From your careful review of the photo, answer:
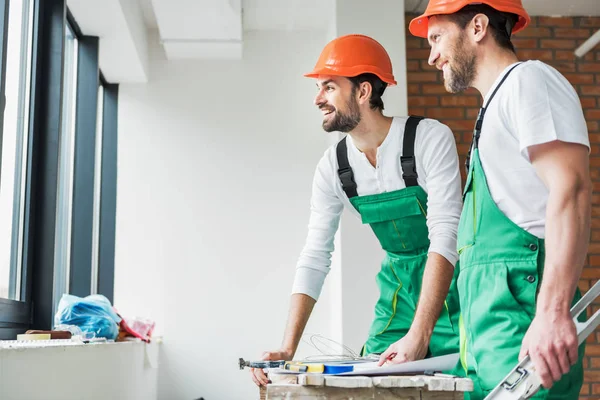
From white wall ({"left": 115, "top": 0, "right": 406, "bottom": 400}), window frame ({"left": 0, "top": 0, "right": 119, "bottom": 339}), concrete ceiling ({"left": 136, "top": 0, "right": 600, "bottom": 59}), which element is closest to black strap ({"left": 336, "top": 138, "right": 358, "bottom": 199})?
window frame ({"left": 0, "top": 0, "right": 119, "bottom": 339})

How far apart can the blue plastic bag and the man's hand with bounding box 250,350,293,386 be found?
4.67ft

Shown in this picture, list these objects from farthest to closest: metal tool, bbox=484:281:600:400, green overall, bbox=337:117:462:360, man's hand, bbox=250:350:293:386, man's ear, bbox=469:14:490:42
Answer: green overall, bbox=337:117:462:360 < man's hand, bbox=250:350:293:386 < man's ear, bbox=469:14:490:42 < metal tool, bbox=484:281:600:400

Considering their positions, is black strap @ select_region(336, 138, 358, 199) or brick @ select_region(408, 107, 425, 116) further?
brick @ select_region(408, 107, 425, 116)

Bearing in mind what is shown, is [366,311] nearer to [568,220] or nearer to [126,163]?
[126,163]

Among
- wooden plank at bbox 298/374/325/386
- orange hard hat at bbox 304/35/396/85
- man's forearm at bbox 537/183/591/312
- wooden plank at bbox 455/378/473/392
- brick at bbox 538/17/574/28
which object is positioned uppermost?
brick at bbox 538/17/574/28

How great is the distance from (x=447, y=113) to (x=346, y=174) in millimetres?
2662

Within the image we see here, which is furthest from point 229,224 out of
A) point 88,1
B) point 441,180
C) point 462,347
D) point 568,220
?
point 568,220

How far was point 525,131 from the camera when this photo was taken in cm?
132

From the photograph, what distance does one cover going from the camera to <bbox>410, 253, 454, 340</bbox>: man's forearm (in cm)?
177

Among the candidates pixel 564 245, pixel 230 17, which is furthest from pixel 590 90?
pixel 564 245

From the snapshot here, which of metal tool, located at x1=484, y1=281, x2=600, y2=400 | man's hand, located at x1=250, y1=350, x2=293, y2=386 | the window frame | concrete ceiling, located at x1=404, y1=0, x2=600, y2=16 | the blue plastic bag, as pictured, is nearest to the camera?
metal tool, located at x1=484, y1=281, x2=600, y2=400

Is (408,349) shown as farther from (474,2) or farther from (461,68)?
(474,2)

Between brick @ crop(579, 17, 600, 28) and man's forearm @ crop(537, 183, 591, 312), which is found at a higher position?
brick @ crop(579, 17, 600, 28)

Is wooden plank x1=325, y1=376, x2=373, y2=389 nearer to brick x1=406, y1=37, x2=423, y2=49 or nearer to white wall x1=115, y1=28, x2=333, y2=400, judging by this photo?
white wall x1=115, y1=28, x2=333, y2=400
